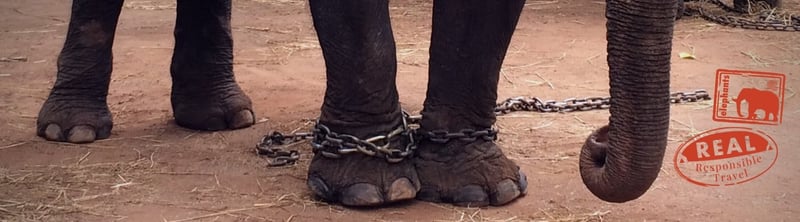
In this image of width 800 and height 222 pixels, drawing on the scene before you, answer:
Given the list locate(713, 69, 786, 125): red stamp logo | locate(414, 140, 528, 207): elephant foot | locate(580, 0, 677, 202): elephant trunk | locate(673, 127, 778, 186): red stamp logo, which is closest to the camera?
locate(580, 0, 677, 202): elephant trunk

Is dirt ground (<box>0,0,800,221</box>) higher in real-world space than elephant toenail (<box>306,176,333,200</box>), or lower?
lower

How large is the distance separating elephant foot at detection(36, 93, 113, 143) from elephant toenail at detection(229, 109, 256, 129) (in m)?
0.39

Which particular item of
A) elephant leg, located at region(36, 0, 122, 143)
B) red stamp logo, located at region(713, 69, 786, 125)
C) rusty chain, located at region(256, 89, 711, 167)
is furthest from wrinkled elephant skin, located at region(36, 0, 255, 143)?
red stamp logo, located at region(713, 69, 786, 125)

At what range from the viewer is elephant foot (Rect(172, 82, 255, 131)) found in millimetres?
4004

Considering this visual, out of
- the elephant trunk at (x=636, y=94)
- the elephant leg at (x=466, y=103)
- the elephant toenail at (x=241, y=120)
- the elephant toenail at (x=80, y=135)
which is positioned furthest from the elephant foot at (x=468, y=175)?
the elephant toenail at (x=80, y=135)

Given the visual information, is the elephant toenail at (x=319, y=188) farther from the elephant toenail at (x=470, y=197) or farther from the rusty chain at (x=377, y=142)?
the elephant toenail at (x=470, y=197)

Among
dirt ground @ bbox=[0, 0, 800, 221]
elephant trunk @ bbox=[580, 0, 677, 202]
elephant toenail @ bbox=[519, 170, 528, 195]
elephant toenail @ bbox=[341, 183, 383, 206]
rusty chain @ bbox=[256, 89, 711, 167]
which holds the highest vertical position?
elephant trunk @ bbox=[580, 0, 677, 202]

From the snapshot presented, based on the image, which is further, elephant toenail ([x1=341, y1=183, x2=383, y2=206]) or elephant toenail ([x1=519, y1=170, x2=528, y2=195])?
elephant toenail ([x1=519, y1=170, x2=528, y2=195])

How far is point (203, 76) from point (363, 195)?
1.18 meters

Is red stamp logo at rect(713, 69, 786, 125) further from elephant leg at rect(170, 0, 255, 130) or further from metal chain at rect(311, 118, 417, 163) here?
elephant leg at rect(170, 0, 255, 130)

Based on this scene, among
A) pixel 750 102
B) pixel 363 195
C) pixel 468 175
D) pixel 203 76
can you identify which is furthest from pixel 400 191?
pixel 750 102

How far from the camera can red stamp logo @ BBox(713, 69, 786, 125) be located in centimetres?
392

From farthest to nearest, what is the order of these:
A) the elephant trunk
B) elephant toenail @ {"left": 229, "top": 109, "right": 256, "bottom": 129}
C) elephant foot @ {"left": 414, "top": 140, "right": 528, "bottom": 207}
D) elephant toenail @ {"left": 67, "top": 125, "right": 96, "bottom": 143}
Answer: elephant toenail @ {"left": 229, "top": 109, "right": 256, "bottom": 129} → elephant toenail @ {"left": 67, "top": 125, "right": 96, "bottom": 143} → elephant foot @ {"left": 414, "top": 140, "right": 528, "bottom": 207} → the elephant trunk

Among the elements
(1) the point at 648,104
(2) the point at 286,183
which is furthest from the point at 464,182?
(1) the point at 648,104
